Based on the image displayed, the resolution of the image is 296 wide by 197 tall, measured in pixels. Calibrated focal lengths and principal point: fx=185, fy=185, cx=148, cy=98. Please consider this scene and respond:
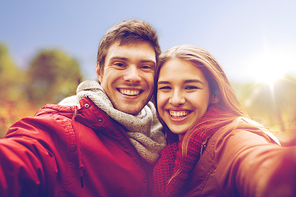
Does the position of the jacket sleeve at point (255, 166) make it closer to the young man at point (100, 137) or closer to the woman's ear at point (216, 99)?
the woman's ear at point (216, 99)

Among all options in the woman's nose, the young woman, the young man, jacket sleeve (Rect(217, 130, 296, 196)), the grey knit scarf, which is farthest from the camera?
the grey knit scarf

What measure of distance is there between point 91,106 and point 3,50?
1864 cm

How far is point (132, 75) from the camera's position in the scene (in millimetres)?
2094

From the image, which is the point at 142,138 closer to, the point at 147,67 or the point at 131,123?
the point at 131,123

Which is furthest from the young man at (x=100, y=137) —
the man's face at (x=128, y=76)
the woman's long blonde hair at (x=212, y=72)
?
the woman's long blonde hair at (x=212, y=72)

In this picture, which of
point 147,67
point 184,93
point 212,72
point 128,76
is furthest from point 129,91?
point 212,72

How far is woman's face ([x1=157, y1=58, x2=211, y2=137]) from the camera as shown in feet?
5.69

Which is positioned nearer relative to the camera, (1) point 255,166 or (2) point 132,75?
(1) point 255,166

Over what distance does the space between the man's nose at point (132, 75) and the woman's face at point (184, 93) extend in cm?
37

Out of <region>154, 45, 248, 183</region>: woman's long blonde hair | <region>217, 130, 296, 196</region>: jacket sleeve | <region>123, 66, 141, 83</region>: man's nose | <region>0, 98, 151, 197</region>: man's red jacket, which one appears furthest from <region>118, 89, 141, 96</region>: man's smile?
<region>217, 130, 296, 196</region>: jacket sleeve

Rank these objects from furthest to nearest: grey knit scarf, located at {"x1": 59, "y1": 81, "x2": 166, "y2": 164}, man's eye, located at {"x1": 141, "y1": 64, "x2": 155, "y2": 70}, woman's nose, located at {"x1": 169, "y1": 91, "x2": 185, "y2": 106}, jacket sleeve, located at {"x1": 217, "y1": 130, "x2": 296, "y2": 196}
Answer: man's eye, located at {"x1": 141, "y1": 64, "x2": 155, "y2": 70}, grey knit scarf, located at {"x1": 59, "y1": 81, "x2": 166, "y2": 164}, woman's nose, located at {"x1": 169, "y1": 91, "x2": 185, "y2": 106}, jacket sleeve, located at {"x1": 217, "y1": 130, "x2": 296, "y2": 196}

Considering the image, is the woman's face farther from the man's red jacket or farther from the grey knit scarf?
the man's red jacket

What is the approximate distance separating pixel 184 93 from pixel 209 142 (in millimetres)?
522

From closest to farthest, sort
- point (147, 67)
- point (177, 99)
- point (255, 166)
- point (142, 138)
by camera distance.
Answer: point (255, 166) < point (177, 99) < point (142, 138) < point (147, 67)
